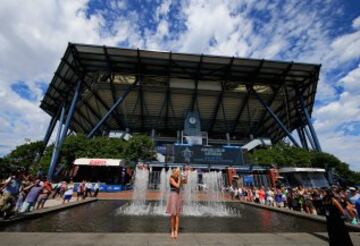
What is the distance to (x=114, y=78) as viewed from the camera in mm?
38125

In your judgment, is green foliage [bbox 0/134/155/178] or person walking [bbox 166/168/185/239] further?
green foliage [bbox 0/134/155/178]

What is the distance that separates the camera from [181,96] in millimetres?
41438

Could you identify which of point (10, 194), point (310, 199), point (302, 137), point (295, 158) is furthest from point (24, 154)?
point (302, 137)

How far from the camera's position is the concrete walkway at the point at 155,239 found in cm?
449

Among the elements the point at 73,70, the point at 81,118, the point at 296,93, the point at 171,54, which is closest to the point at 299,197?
the point at 171,54

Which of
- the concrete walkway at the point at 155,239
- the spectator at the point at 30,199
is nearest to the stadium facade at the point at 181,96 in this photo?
the spectator at the point at 30,199

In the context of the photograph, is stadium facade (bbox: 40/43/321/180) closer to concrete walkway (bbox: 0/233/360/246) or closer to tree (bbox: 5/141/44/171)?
tree (bbox: 5/141/44/171)

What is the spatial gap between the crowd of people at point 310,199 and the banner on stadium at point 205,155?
17.2 meters

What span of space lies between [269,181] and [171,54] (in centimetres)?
2154

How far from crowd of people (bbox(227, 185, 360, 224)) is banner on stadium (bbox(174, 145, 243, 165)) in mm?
17172

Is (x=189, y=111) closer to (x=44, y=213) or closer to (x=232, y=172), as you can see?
(x=232, y=172)

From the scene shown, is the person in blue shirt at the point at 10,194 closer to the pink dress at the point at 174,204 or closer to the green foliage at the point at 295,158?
the pink dress at the point at 174,204

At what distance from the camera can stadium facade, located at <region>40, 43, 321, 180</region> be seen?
32656mm

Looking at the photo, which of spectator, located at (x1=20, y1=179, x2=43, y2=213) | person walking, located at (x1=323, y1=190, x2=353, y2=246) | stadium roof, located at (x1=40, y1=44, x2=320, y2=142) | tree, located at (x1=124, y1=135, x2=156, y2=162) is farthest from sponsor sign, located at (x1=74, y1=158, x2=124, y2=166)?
person walking, located at (x1=323, y1=190, x2=353, y2=246)
